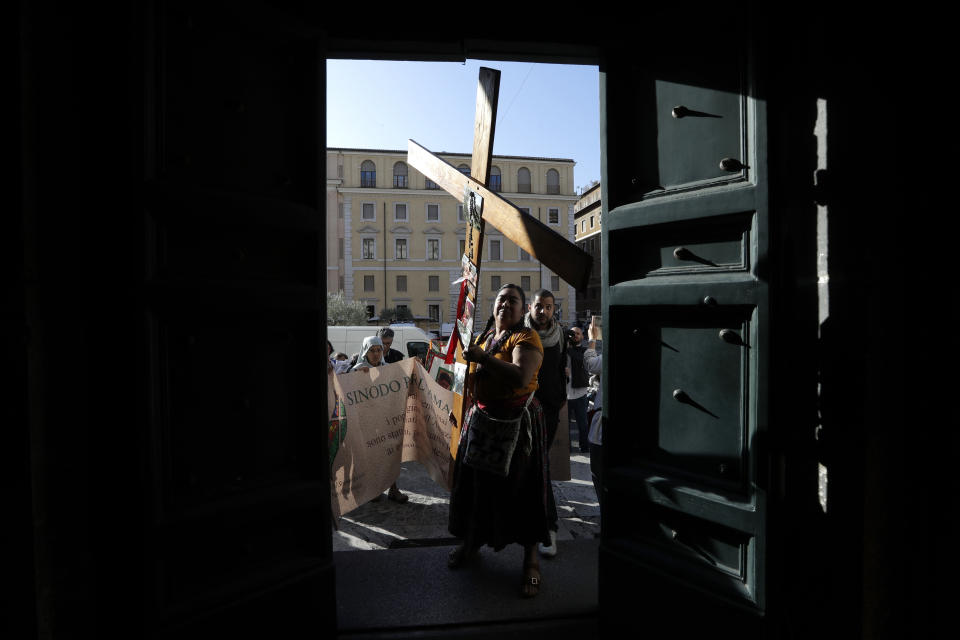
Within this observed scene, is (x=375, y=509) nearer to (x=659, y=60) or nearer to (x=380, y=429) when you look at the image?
(x=380, y=429)

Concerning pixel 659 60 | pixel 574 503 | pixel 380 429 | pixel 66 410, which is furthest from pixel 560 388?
pixel 66 410

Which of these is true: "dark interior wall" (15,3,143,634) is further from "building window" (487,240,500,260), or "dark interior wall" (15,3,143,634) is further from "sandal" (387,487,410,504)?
"building window" (487,240,500,260)

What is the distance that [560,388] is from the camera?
13.3 ft

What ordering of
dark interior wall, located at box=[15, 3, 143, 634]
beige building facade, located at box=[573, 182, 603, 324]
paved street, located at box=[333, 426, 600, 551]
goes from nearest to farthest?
dark interior wall, located at box=[15, 3, 143, 634], paved street, located at box=[333, 426, 600, 551], beige building facade, located at box=[573, 182, 603, 324]

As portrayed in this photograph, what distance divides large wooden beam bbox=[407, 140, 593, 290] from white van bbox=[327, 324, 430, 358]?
31.3 feet

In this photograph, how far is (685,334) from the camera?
2166 mm

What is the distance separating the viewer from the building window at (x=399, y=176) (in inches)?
1807

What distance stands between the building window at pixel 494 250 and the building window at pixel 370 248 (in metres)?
10.00

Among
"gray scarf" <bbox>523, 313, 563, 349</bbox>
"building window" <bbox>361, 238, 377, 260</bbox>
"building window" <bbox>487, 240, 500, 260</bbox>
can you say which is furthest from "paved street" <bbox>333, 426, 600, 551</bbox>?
"building window" <bbox>361, 238, 377, 260</bbox>

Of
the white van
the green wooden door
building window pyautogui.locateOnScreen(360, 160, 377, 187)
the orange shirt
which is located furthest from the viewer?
building window pyautogui.locateOnScreen(360, 160, 377, 187)

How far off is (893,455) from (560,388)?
235cm

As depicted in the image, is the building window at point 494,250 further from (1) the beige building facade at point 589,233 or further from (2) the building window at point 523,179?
(1) the beige building facade at point 589,233

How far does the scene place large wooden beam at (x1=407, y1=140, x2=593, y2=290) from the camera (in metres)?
2.46

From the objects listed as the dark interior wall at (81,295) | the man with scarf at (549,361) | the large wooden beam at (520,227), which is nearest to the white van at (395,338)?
the man with scarf at (549,361)
